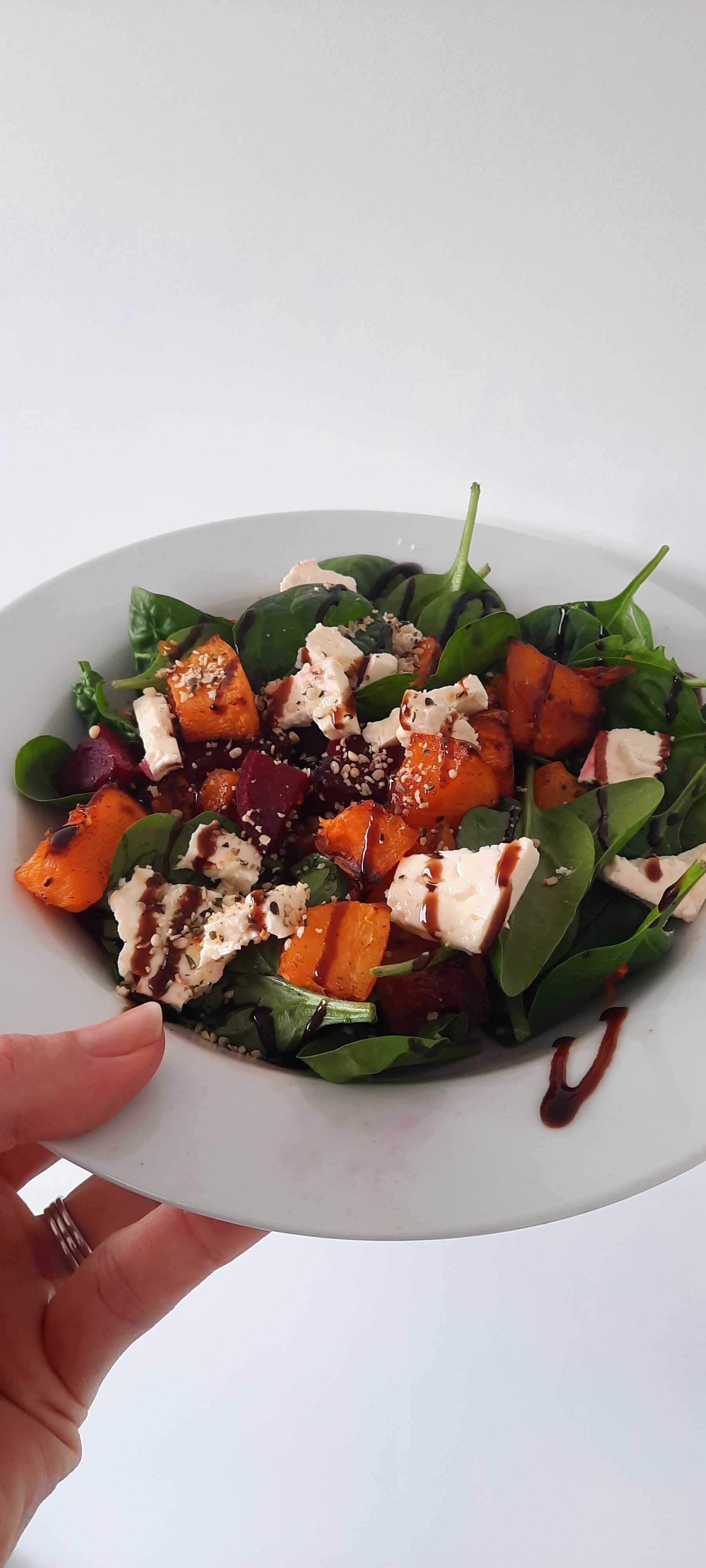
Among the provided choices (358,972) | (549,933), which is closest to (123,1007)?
(358,972)

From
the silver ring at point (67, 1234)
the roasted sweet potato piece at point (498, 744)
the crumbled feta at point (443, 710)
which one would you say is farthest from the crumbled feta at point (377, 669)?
the silver ring at point (67, 1234)

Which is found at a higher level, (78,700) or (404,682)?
(404,682)

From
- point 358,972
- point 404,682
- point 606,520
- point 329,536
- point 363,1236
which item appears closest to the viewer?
point 363,1236

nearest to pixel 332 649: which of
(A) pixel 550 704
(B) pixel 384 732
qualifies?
(B) pixel 384 732

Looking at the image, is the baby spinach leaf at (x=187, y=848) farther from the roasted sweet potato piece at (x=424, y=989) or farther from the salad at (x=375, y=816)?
the roasted sweet potato piece at (x=424, y=989)


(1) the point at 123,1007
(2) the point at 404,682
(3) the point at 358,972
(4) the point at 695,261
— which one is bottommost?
(1) the point at 123,1007

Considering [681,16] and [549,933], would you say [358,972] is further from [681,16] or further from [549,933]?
[681,16]

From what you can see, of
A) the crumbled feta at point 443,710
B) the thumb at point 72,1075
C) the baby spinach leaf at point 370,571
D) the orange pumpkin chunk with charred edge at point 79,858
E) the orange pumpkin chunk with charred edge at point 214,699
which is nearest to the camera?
the thumb at point 72,1075

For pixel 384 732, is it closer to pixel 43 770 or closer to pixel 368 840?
pixel 368 840
